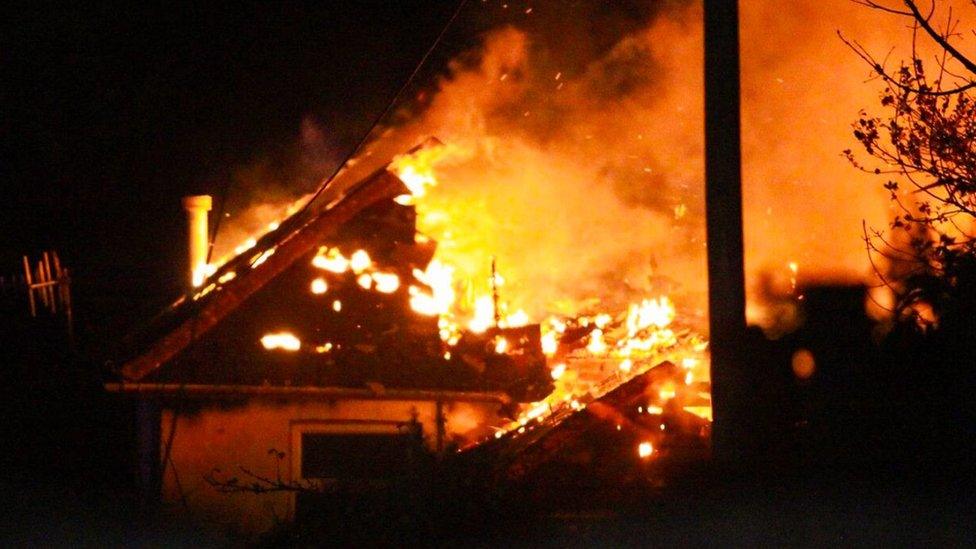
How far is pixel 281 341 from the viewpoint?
11.3 metres

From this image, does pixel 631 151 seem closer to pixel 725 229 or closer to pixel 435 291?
pixel 435 291

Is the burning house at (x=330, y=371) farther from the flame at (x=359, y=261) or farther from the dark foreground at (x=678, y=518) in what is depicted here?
the dark foreground at (x=678, y=518)

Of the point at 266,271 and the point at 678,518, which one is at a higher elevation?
the point at 266,271

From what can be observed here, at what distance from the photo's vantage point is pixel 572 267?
16.2m

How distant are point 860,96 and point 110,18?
13682 mm

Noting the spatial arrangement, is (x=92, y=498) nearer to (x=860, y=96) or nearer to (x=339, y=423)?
(x=339, y=423)

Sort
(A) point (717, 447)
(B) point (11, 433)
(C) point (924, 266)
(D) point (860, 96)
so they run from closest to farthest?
(A) point (717, 447) < (C) point (924, 266) < (B) point (11, 433) < (D) point (860, 96)

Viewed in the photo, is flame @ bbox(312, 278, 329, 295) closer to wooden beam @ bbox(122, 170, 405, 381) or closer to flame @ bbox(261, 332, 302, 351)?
wooden beam @ bbox(122, 170, 405, 381)

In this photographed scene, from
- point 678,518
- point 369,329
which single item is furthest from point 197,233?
point 678,518

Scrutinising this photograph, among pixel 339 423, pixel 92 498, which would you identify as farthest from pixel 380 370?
pixel 92 498

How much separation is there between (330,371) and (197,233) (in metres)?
3.23

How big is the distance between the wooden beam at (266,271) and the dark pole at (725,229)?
493 centimetres

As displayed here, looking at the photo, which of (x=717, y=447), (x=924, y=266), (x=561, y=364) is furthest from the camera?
(x=561, y=364)

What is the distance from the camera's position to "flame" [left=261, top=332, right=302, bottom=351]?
1129cm
